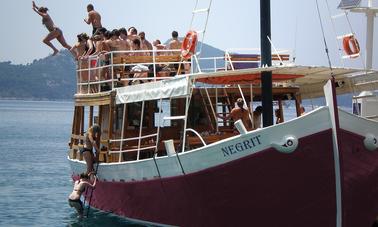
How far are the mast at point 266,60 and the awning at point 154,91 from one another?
1.72 m

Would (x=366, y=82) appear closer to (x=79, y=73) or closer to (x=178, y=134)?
(x=178, y=134)

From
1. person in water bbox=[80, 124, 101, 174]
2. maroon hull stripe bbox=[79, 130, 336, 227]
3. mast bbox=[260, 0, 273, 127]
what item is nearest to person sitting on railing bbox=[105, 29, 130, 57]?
person in water bbox=[80, 124, 101, 174]

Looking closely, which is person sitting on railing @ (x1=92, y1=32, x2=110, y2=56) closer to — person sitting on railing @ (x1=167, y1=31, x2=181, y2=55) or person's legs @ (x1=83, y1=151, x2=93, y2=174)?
person sitting on railing @ (x1=167, y1=31, x2=181, y2=55)

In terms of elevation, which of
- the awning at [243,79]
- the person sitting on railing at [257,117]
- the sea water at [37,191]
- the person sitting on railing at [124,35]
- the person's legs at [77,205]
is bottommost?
the sea water at [37,191]

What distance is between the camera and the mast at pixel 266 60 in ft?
53.5

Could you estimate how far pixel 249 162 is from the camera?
1513 centimetres

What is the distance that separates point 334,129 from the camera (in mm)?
14781

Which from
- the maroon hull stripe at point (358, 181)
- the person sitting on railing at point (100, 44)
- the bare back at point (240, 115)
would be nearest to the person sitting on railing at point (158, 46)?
the person sitting on railing at point (100, 44)

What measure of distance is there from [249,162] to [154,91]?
3.53 meters

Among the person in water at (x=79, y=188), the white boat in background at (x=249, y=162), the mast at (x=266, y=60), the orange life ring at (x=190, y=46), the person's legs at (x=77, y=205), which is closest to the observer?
the white boat in background at (x=249, y=162)

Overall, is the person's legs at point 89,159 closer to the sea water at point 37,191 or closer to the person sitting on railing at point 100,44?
the sea water at point 37,191

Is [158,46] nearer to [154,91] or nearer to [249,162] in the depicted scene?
[154,91]

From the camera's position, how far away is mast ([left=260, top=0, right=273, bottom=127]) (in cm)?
1631

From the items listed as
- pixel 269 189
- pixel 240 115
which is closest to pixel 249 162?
pixel 269 189
